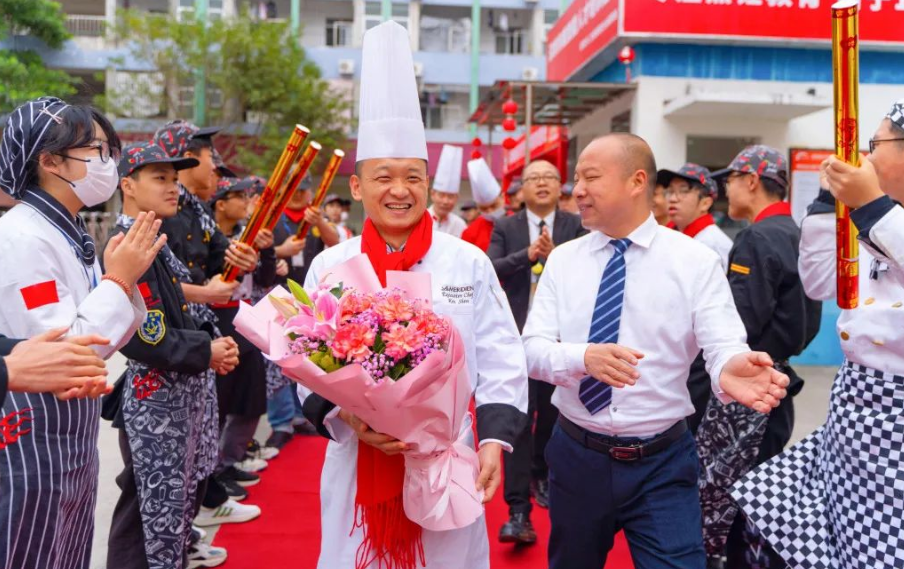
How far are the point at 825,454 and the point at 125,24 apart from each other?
2180 cm

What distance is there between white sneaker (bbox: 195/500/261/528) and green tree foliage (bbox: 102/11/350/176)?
16.2 meters

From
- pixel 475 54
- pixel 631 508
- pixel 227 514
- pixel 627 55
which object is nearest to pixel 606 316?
pixel 631 508

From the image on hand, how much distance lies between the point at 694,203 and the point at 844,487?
2741 millimetres

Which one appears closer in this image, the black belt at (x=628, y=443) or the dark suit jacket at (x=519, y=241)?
the black belt at (x=628, y=443)

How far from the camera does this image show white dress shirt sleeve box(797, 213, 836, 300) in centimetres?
287

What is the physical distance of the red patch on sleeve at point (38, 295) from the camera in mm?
2055

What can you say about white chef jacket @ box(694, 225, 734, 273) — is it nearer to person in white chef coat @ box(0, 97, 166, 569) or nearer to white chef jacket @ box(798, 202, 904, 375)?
white chef jacket @ box(798, 202, 904, 375)

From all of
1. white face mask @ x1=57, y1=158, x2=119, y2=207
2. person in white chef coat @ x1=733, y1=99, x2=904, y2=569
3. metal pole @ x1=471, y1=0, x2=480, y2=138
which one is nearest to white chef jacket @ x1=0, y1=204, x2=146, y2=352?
white face mask @ x1=57, y1=158, x2=119, y2=207

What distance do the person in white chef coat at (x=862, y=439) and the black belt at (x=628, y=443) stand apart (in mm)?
262

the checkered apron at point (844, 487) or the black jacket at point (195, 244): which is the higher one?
the black jacket at point (195, 244)

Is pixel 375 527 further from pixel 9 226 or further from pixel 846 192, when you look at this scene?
pixel 846 192

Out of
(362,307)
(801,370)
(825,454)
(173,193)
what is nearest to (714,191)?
(825,454)

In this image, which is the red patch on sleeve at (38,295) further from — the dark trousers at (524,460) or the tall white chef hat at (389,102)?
the dark trousers at (524,460)

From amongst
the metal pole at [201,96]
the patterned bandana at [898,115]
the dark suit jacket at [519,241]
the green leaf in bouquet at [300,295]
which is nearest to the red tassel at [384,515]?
the green leaf in bouquet at [300,295]
